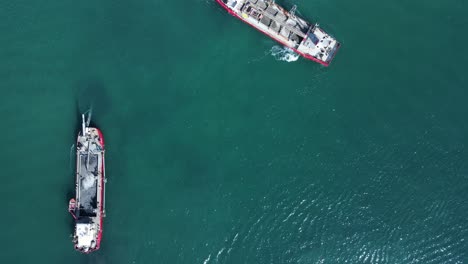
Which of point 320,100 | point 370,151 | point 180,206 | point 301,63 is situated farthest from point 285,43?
point 180,206

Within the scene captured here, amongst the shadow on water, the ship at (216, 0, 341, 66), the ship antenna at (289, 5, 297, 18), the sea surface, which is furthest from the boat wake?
the shadow on water

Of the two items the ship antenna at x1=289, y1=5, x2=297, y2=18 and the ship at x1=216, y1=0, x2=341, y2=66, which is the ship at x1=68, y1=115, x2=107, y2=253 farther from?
the ship antenna at x1=289, y1=5, x2=297, y2=18

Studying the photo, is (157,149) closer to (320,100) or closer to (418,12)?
(320,100)

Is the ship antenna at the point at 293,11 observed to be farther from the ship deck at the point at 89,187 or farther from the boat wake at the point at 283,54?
the ship deck at the point at 89,187

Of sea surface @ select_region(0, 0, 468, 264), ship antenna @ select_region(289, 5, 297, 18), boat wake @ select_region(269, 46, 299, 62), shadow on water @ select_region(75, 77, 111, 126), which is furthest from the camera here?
boat wake @ select_region(269, 46, 299, 62)

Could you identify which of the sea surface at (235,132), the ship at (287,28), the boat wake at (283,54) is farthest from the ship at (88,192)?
the boat wake at (283,54)

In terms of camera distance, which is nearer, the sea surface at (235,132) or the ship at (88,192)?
the ship at (88,192)
